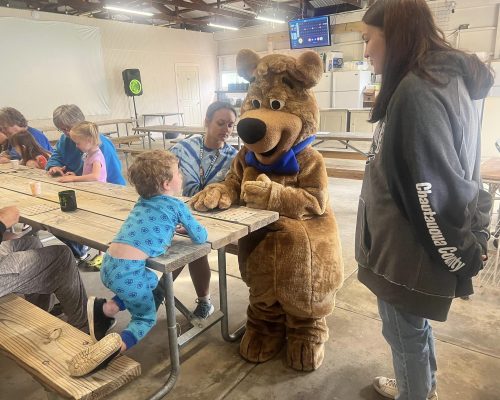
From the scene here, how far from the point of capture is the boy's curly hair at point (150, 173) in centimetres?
153

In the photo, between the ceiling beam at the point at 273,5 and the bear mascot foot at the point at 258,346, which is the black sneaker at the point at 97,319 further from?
the ceiling beam at the point at 273,5

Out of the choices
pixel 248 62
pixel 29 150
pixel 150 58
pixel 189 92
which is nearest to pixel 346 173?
pixel 248 62

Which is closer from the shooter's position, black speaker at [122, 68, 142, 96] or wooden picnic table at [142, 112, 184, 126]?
black speaker at [122, 68, 142, 96]

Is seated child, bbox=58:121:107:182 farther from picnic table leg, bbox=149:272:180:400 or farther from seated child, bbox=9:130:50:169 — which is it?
picnic table leg, bbox=149:272:180:400

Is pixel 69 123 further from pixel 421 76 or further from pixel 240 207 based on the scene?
pixel 421 76

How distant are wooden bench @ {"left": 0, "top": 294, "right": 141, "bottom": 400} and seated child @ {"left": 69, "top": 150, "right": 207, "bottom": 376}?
0.09 m

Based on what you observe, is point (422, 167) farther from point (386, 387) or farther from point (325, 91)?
point (325, 91)

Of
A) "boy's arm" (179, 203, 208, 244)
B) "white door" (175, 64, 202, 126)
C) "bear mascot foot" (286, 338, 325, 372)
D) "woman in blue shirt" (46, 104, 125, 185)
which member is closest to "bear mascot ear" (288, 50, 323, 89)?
"boy's arm" (179, 203, 208, 244)

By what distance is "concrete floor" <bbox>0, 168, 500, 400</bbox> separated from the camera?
5.86 ft

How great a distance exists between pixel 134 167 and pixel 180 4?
9.63m

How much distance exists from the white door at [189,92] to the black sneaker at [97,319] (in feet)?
35.6

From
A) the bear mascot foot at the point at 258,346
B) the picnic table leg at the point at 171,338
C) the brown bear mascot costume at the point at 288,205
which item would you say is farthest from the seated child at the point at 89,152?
the bear mascot foot at the point at 258,346

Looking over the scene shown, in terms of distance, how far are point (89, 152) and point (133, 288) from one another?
1581 millimetres

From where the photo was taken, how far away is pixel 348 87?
9.30 meters
